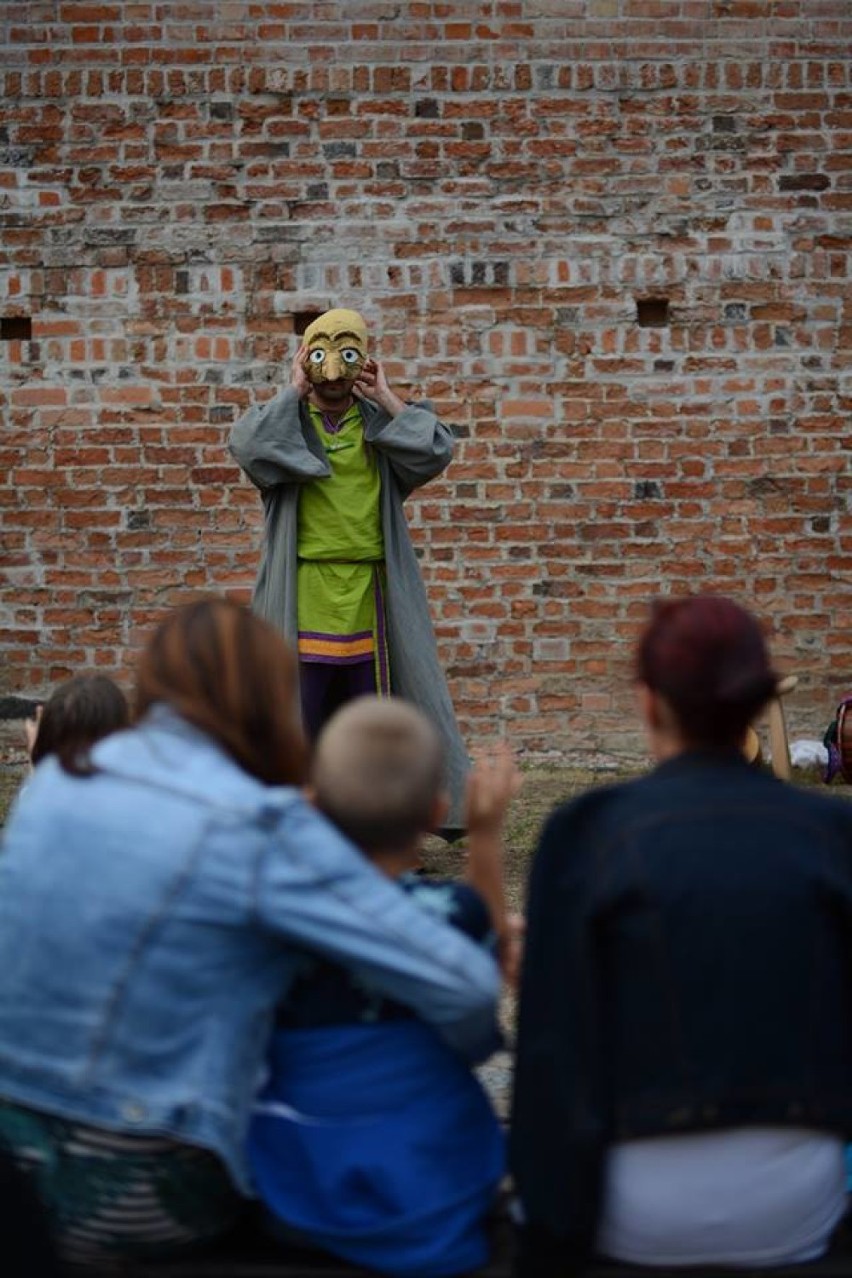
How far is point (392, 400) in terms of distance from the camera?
5551 millimetres

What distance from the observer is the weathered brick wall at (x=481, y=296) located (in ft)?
24.2

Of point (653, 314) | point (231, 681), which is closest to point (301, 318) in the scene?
point (653, 314)

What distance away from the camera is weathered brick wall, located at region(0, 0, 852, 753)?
738 centimetres

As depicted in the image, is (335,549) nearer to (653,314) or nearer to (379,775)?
(653,314)

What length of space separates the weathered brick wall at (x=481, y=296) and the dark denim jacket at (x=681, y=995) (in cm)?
534

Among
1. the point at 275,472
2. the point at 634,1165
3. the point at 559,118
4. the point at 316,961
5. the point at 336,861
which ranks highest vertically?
the point at 559,118

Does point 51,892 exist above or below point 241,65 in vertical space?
below

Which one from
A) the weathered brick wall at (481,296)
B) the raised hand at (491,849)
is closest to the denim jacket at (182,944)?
the raised hand at (491,849)

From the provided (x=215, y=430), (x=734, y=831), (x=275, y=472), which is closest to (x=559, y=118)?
(x=215, y=430)

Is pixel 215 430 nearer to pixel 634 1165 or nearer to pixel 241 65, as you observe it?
pixel 241 65

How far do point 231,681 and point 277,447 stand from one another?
3261 millimetres

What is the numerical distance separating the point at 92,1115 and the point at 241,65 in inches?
239

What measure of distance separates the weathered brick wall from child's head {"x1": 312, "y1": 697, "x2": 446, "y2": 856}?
524 cm

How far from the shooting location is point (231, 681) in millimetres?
2270
